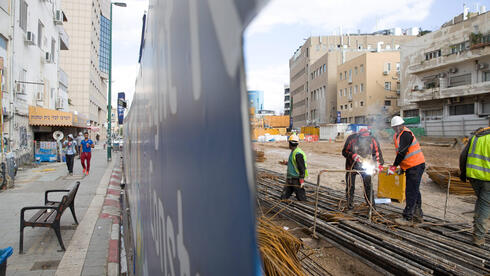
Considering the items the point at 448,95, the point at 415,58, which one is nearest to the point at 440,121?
the point at 448,95

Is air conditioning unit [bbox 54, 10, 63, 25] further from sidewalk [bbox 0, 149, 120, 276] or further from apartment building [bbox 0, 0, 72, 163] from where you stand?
sidewalk [bbox 0, 149, 120, 276]

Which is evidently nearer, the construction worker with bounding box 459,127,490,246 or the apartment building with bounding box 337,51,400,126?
the construction worker with bounding box 459,127,490,246

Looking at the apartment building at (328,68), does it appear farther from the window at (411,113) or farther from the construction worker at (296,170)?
the construction worker at (296,170)

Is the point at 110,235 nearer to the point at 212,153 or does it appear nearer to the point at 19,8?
the point at 212,153

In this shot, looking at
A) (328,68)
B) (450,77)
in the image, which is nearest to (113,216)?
(450,77)

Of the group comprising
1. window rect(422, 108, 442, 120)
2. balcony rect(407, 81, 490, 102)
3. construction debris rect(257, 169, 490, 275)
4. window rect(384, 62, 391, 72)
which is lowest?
construction debris rect(257, 169, 490, 275)

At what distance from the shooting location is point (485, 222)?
176 inches

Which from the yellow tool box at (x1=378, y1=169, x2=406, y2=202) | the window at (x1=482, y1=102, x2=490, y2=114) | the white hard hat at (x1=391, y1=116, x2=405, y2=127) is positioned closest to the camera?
the white hard hat at (x1=391, y1=116, x2=405, y2=127)

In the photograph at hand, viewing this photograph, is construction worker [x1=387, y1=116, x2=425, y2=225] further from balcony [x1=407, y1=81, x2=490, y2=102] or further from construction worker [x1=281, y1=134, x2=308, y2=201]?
balcony [x1=407, y1=81, x2=490, y2=102]

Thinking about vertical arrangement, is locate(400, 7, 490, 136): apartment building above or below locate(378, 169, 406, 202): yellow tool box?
above

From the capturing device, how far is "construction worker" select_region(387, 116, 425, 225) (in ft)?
18.0

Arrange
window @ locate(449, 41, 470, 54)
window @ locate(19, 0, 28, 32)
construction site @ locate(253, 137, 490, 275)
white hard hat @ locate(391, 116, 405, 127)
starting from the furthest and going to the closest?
window @ locate(449, 41, 470, 54)
window @ locate(19, 0, 28, 32)
white hard hat @ locate(391, 116, 405, 127)
construction site @ locate(253, 137, 490, 275)

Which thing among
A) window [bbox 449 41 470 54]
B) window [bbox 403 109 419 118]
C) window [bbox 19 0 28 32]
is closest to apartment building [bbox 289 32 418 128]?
window [bbox 403 109 419 118]

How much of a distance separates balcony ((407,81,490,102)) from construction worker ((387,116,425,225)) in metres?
26.2
